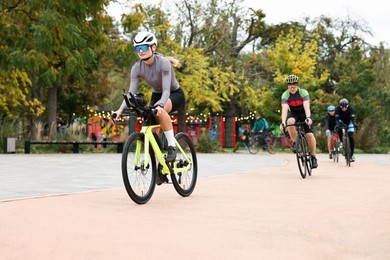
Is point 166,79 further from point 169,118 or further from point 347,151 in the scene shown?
point 347,151

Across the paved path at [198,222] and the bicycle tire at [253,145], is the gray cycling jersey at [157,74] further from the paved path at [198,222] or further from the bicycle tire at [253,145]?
the bicycle tire at [253,145]

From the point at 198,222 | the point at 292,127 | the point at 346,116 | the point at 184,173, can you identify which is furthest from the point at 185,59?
the point at 198,222

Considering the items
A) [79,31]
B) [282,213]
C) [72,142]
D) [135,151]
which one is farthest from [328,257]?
[72,142]

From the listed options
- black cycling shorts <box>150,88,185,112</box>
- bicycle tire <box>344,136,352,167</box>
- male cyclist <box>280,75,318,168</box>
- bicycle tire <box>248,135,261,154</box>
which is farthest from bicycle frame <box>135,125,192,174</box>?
bicycle tire <box>248,135,261,154</box>

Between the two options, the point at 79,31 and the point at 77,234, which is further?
the point at 79,31

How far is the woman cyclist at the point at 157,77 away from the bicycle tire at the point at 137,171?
276 mm

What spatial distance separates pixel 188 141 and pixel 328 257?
14.1 feet

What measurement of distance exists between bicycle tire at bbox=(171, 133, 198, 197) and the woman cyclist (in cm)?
38

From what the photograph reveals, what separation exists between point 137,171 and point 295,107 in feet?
18.9

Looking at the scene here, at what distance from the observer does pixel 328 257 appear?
4.86 meters

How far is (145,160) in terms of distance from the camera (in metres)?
7.99

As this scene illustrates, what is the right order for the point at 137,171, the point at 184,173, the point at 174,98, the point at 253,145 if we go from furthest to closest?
the point at 253,145
the point at 184,173
the point at 174,98
the point at 137,171

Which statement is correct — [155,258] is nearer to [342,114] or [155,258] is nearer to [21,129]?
[342,114]

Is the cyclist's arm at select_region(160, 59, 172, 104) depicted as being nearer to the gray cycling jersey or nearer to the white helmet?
the gray cycling jersey
